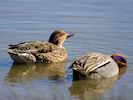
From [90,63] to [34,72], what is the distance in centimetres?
128

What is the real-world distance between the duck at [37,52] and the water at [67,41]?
20 centimetres

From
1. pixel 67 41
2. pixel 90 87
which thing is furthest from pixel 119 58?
pixel 67 41

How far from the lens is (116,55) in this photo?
12.0 meters

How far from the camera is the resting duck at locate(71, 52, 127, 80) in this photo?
1067 cm

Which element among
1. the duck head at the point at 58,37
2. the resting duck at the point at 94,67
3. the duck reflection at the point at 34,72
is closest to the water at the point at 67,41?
→ the duck reflection at the point at 34,72

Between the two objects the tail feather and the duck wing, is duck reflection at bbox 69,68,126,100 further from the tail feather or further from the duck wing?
the tail feather

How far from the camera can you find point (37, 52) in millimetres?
12422

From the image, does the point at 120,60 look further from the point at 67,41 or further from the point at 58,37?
the point at 67,41

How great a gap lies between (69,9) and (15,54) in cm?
451

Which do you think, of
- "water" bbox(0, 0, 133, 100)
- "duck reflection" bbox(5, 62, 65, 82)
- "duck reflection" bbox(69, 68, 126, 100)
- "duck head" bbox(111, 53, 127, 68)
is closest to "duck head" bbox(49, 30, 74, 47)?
"water" bbox(0, 0, 133, 100)

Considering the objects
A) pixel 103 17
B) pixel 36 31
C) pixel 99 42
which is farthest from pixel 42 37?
pixel 103 17

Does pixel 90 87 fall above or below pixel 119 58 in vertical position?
below

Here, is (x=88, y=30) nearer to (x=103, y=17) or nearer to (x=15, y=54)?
(x=103, y=17)

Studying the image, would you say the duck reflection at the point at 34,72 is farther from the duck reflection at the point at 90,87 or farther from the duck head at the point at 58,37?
the duck head at the point at 58,37
